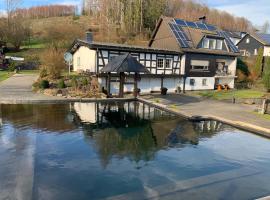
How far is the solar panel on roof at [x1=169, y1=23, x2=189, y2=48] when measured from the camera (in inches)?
1117

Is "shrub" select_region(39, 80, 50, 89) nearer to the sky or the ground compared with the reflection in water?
nearer to the sky

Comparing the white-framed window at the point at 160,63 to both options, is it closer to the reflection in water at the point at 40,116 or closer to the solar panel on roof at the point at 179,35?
the solar panel on roof at the point at 179,35

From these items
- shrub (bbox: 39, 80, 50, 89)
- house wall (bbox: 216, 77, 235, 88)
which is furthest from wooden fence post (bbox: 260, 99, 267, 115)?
shrub (bbox: 39, 80, 50, 89)

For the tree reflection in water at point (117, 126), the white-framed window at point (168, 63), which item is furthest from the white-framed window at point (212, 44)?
the tree reflection in water at point (117, 126)

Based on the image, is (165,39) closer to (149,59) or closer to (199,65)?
(199,65)

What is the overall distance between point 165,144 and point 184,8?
204ft

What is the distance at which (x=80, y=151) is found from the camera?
10086 millimetres

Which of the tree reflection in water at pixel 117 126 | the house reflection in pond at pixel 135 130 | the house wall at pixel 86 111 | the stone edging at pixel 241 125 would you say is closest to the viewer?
the house reflection in pond at pixel 135 130

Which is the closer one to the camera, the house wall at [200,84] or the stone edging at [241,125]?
the stone edging at [241,125]

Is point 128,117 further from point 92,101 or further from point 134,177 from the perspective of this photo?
point 134,177

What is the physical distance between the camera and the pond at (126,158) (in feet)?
23.5

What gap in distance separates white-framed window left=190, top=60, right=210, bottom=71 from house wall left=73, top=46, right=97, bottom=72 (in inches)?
449

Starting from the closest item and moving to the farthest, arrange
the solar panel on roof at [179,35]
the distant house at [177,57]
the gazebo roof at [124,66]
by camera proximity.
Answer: the gazebo roof at [124,66] < the distant house at [177,57] < the solar panel on roof at [179,35]

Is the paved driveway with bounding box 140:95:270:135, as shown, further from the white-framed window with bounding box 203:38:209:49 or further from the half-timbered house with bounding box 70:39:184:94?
the white-framed window with bounding box 203:38:209:49
